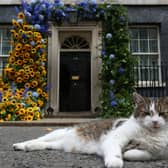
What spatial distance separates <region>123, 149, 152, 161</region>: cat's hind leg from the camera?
2.40m

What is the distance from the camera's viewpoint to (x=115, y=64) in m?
8.77

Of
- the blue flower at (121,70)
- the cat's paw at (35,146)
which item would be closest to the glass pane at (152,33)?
the blue flower at (121,70)

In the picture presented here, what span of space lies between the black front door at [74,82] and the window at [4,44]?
2.10 m

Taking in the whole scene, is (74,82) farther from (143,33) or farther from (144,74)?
(143,33)

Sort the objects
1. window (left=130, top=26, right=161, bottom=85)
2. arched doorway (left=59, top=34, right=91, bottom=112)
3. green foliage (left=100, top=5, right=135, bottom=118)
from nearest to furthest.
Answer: green foliage (left=100, top=5, right=135, bottom=118) < arched doorway (left=59, top=34, right=91, bottom=112) < window (left=130, top=26, right=161, bottom=85)

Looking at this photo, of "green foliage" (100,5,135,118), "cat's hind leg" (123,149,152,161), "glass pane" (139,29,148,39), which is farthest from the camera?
"glass pane" (139,29,148,39)

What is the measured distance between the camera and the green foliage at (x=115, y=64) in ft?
27.6

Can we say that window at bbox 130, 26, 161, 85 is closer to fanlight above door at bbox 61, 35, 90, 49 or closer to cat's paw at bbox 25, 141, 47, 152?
fanlight above door at bbox 61, 35, 90, 49

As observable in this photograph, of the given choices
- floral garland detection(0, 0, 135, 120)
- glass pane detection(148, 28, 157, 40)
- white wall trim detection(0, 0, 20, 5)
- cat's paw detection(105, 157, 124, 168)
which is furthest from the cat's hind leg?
white wall trim detection(0, 0, 20, 5)

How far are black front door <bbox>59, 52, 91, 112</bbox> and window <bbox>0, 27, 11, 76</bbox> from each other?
2101mm

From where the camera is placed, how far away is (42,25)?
9.46 metres

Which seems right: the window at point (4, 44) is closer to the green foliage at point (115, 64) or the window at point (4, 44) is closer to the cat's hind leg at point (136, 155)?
the green foliage at point (115, 64)

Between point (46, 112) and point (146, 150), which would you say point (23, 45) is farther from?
point (146, 150)

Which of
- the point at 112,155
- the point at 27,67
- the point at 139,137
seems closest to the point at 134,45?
the point at 27,67
